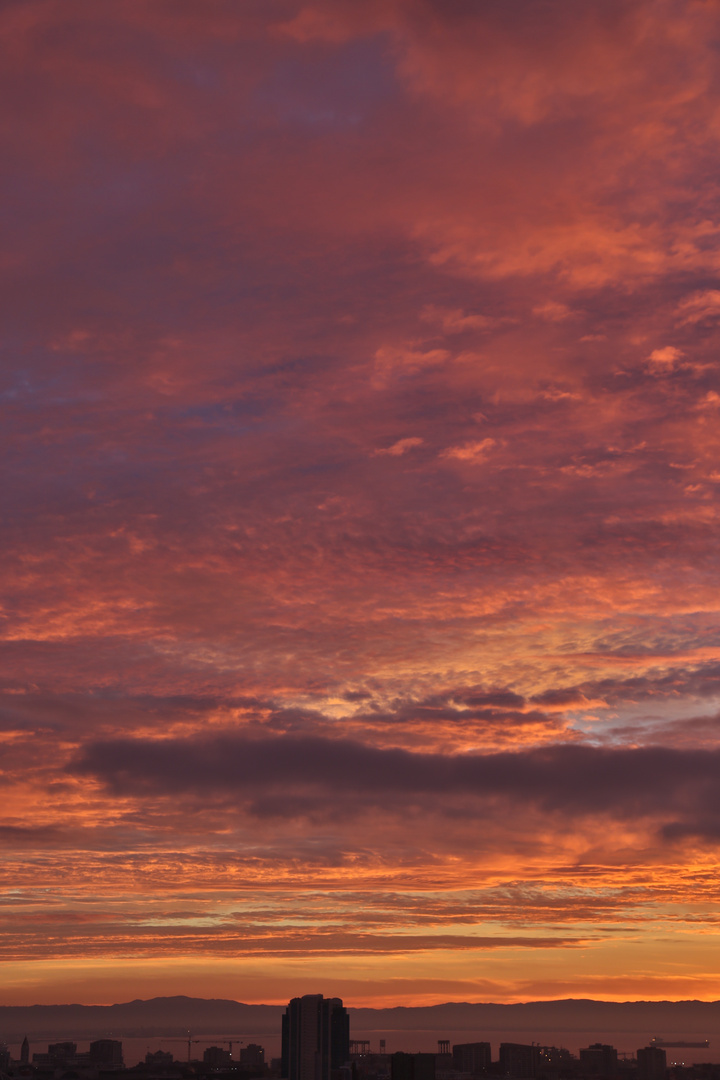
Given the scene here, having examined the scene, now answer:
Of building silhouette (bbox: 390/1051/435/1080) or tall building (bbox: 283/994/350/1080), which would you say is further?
tall building (bbox: 283/994/350/1080)

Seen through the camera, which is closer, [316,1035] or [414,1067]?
[414,1067]

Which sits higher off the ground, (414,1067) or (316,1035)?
(414,1067)

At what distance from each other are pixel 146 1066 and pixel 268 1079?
26.7 meters

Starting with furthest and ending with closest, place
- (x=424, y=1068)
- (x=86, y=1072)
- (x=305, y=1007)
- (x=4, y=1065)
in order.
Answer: (x=4, y=1065)
(x=305, y=1007)
(x=86, y=1072)
(x=424, y=1068)

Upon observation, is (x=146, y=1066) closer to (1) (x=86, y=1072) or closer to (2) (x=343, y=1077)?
(1) (x=86, y=1072)

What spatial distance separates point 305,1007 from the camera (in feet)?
571

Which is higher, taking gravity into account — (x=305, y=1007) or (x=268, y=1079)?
(x=305, y=1007)

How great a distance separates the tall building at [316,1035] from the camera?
171 meters

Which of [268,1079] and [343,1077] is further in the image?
[268,1079]

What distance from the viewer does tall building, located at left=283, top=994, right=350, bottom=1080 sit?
171 meters

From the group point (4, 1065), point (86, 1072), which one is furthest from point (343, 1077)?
point (4, 1065)

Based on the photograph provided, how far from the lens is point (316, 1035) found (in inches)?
6811

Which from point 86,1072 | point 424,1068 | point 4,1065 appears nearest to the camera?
point 424,1068

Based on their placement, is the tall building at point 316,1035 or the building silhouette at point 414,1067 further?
the tall building at point 316,1035
